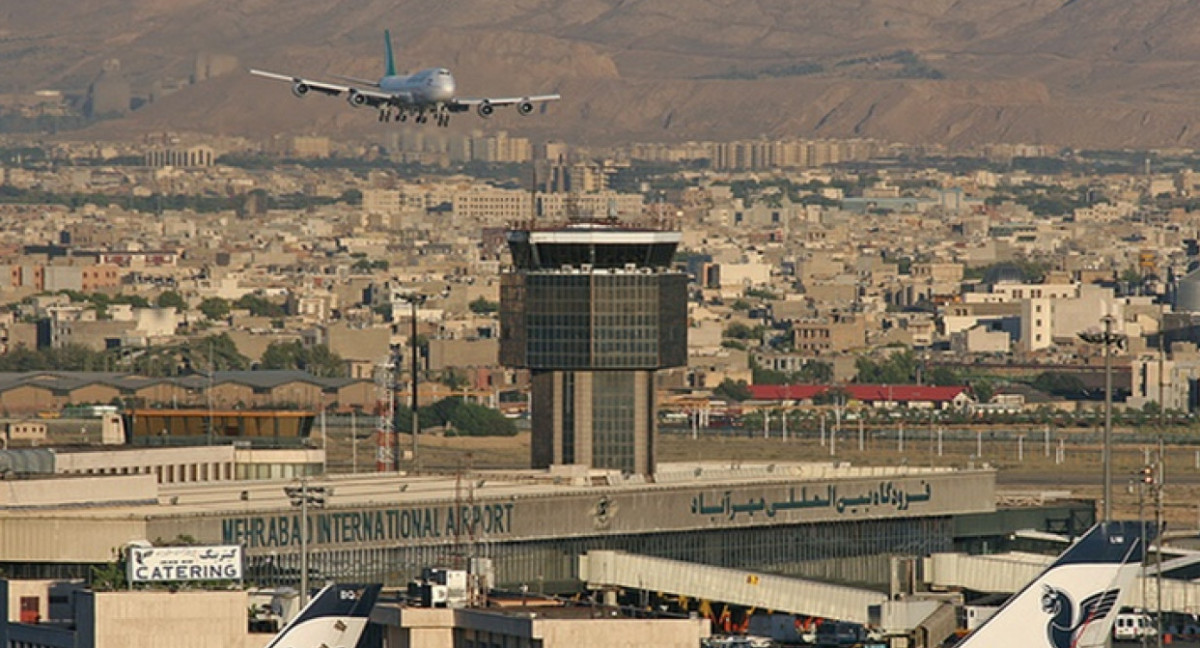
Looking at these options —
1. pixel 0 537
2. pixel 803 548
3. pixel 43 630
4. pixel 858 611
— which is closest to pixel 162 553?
pixel 43 630

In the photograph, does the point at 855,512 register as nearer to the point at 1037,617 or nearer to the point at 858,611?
the point at 858,611

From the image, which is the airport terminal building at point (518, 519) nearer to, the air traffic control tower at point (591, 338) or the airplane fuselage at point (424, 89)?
the air traffic control tower at point (591, 338)

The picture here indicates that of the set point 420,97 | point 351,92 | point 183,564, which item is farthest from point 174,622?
point 420,97

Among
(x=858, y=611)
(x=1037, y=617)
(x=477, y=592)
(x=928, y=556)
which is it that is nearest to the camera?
(x=1037, y=617)

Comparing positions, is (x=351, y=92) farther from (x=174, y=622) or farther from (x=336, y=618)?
(x=336, y=618)

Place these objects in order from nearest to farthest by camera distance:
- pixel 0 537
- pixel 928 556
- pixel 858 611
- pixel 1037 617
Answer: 1. pixel 1037 617
2. pixel 0 537
3. pixel 858 611
4. pixel 928 556

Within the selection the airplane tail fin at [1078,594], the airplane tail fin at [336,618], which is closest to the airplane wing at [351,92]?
the airplane tail fin at [1078,594]
